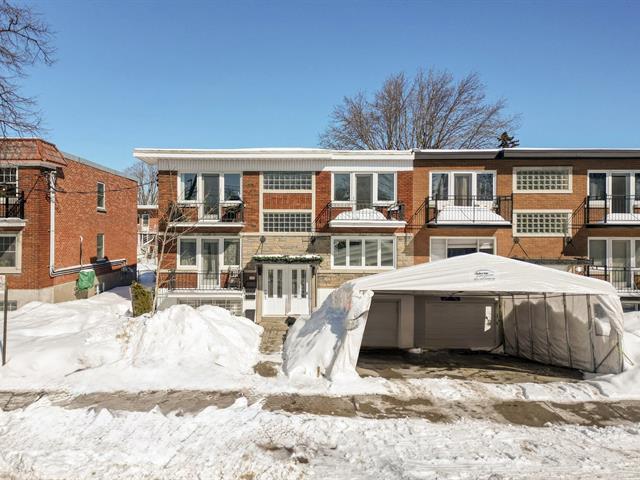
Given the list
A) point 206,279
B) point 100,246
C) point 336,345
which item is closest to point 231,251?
point 206,279

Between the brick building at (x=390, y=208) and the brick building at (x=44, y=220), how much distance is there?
507cm

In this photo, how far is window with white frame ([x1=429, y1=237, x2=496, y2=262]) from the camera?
1633 centimetres

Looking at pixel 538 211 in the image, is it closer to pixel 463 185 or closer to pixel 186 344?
pixel 463 185

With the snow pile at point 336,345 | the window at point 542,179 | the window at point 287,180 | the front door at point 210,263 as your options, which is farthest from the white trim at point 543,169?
the front door at point 210,263

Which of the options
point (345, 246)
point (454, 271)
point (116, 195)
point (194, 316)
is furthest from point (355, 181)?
point (116, 195)

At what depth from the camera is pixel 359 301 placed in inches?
338

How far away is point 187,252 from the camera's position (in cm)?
1608

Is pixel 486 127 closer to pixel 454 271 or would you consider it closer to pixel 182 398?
pixel 454 271

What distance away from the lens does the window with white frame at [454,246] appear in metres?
16.3

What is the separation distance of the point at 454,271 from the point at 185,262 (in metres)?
12.1

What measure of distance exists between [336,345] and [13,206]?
16.7 metres

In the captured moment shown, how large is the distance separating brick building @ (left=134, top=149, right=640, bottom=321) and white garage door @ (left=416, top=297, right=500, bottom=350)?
→ 13.7 ft

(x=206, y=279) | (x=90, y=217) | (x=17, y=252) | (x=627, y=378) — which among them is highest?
(x=90, y=217)

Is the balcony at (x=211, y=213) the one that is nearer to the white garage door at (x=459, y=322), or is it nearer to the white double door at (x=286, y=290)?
the white double door at (x=286, y=290)
